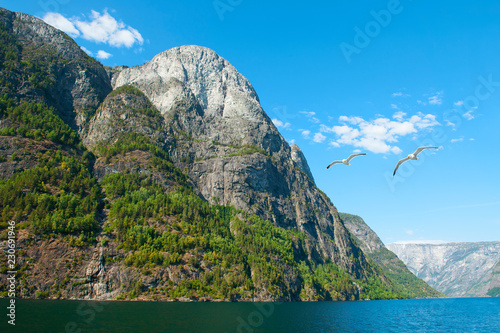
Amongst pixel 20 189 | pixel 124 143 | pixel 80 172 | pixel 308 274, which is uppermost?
pixel 124 143

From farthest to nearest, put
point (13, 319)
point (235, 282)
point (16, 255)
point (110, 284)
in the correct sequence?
point (235, 282), point (110, 284), point (16, 255), point (13, 319)

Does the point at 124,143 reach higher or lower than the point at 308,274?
higher

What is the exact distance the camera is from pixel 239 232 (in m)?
162

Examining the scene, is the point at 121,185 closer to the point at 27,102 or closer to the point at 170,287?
the point at 170,287

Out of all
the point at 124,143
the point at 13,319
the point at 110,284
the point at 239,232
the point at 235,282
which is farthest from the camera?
the point at 124,143

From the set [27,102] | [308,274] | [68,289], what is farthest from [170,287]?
[27,102]

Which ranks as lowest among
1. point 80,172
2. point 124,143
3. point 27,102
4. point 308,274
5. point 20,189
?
point 308,274

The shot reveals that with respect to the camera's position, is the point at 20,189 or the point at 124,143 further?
the point at 124,143

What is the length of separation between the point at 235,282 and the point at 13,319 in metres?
85.5

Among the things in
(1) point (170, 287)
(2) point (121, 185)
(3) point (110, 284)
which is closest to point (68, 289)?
(3) point (110, 284)

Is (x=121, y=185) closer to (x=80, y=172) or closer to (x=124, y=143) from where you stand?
(x=80, y=172)

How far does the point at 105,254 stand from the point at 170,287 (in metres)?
25.4

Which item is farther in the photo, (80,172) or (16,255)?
(80,172)

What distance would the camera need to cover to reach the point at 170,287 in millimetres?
109188
